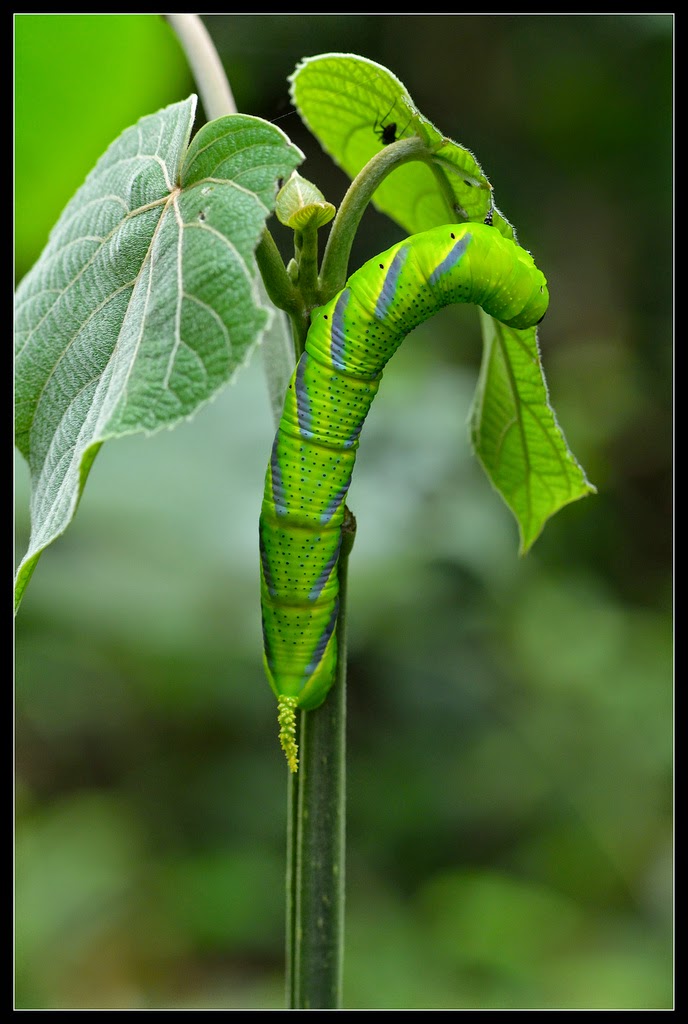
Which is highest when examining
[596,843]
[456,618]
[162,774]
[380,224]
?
[380,224]

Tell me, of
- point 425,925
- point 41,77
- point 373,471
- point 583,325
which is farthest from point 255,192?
point 583,325

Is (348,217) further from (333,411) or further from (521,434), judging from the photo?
(521,434)

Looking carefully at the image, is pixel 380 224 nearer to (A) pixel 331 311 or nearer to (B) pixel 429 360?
(B) pixel 429 360

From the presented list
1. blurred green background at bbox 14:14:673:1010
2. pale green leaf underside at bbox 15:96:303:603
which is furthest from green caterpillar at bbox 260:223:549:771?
blurred green background at bbox 14:14:673:1010

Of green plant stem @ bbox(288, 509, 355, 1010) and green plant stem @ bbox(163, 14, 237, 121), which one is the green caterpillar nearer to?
green plant stem @ bbox(288, 509, 355, 1010)

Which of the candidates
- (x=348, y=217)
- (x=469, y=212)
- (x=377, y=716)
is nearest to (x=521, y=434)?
(x=469, y=212)

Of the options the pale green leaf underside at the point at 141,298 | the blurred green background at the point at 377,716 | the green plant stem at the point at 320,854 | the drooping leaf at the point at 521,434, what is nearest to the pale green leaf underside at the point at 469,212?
the drooping leaf at the point at 521,434
